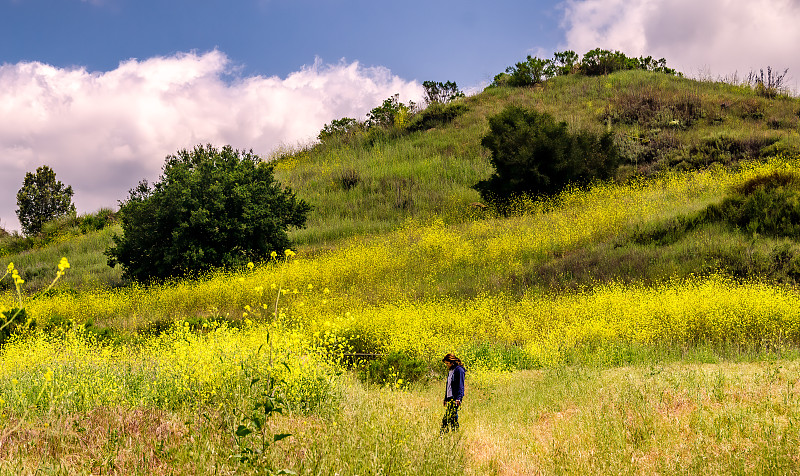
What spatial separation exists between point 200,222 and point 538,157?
1397 centimetres

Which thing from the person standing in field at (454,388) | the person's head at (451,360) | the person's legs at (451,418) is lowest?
the person's legs at (451,418)

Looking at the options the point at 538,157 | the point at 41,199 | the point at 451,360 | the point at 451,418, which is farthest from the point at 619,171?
the point at 41,199

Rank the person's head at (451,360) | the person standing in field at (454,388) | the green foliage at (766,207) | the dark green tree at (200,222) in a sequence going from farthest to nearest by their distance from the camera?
1. the dark green tree at (200,222)
2. the green foliage at (766,207)
3. the person's head at (451,360)
4. the person standing in field at (454,388)

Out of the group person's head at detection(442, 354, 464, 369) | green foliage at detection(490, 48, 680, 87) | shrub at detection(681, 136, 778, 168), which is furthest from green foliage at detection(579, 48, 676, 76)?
person's head at detection(442, 354, 464, 369)

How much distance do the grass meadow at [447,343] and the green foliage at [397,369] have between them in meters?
0.09

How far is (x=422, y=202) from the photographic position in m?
27.0

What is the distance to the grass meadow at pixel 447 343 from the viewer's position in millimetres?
4727

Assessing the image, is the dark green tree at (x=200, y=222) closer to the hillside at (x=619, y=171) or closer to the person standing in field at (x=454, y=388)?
the hillside at (x=619, y=171)

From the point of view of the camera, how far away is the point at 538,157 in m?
24.1

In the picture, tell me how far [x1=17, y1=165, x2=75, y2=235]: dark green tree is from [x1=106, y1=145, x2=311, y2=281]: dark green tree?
31.2 m

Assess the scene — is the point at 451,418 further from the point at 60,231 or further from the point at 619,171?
the point at 60,231

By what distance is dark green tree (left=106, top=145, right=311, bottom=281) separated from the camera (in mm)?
20250

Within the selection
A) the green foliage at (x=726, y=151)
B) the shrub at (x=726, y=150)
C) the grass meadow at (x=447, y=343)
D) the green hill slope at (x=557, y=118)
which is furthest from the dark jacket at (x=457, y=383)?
the shrub at (x=726, y=150)

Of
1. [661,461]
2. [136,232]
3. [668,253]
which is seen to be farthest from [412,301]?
[136,232]
